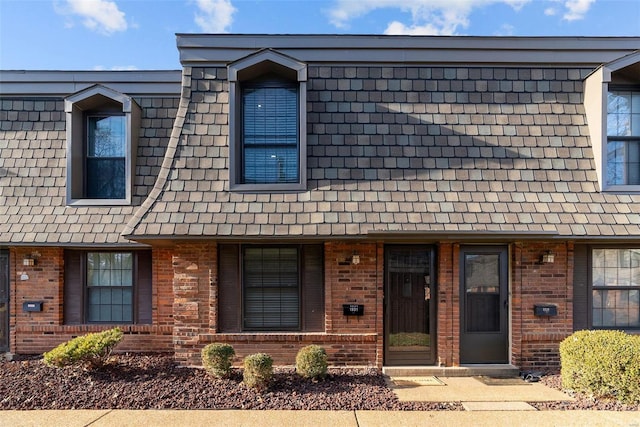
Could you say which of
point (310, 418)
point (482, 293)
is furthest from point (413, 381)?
point (310, 418)

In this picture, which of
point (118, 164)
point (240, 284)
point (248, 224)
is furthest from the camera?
point (118, 164)

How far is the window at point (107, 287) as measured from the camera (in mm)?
6895

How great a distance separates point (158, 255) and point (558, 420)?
20.8 ft

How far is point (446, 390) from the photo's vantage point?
5410 millimetres

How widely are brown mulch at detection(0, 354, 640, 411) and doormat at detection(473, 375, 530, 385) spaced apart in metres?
0.34

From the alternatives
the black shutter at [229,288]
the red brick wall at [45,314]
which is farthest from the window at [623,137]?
the red brick wall at [45,314]

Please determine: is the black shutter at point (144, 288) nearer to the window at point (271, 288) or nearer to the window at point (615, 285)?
the window at point (271, 288)

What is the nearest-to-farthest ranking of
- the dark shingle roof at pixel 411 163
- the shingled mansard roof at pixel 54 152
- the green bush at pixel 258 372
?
1. the green bush at pixel 258 372
2. the dark shingle roof at pixel 411 163
3. the shingled mansard roof at pixel 54 152

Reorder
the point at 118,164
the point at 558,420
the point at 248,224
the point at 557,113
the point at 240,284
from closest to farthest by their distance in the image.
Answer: the point at 558,420 → the point at 248,224 → the point at 240,284 → the point at 557,113 → the point at 118,164

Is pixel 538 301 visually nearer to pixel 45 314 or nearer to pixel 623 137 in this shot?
pixel 623 137

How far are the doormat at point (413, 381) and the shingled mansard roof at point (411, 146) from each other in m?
2.22

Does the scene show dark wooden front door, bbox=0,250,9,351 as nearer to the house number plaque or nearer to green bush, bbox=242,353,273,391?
green bush, bbox=242,353,273,391

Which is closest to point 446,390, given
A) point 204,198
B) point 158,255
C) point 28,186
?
point 204,198

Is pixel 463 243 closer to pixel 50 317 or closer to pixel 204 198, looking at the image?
pixel 204 198
